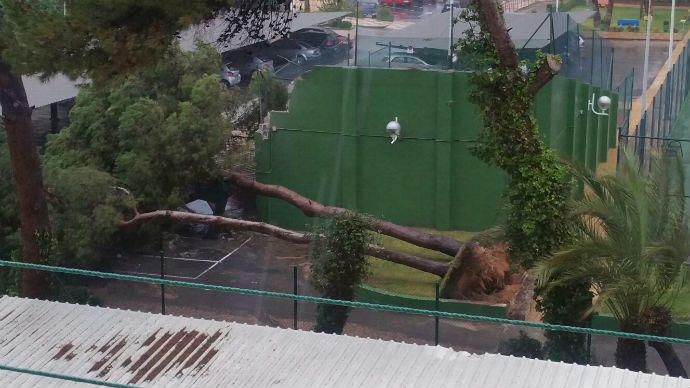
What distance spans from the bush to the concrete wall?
117 cm

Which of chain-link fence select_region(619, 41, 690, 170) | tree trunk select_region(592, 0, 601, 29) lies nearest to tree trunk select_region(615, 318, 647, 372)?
chain-link fence select_region(619, 41, 690, 170)

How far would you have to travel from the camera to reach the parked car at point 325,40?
20.5 metres

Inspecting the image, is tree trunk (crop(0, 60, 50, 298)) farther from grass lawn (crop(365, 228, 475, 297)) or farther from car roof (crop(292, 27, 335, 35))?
car roof (crop(292, 27, 335, 35))

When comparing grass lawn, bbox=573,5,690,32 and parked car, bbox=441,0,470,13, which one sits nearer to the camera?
parked car, bbox=441,0,470,13

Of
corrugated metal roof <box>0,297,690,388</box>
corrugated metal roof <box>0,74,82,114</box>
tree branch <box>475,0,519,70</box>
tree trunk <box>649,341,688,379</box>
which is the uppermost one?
tree branch <box>475,0,519,70</box>

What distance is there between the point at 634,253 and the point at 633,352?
114 cm

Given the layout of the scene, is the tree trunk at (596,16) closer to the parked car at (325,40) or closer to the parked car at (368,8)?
the parked car at (368,8)

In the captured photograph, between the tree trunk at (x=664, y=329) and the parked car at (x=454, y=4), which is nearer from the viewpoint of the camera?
the tree trunk at (x=664, y=329)

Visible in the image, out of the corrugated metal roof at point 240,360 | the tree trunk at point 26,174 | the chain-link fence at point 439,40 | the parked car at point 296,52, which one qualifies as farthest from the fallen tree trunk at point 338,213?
the corrugated metal roof at point 240,360

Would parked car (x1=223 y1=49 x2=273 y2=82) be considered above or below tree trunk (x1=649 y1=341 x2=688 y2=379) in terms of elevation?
above

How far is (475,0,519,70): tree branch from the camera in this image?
1246 cm

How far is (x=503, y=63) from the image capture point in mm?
12766

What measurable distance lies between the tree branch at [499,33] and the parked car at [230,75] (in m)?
15.9

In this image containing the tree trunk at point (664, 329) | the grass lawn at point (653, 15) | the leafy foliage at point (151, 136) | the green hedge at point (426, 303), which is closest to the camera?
the tree trunk at point (664, 329)
